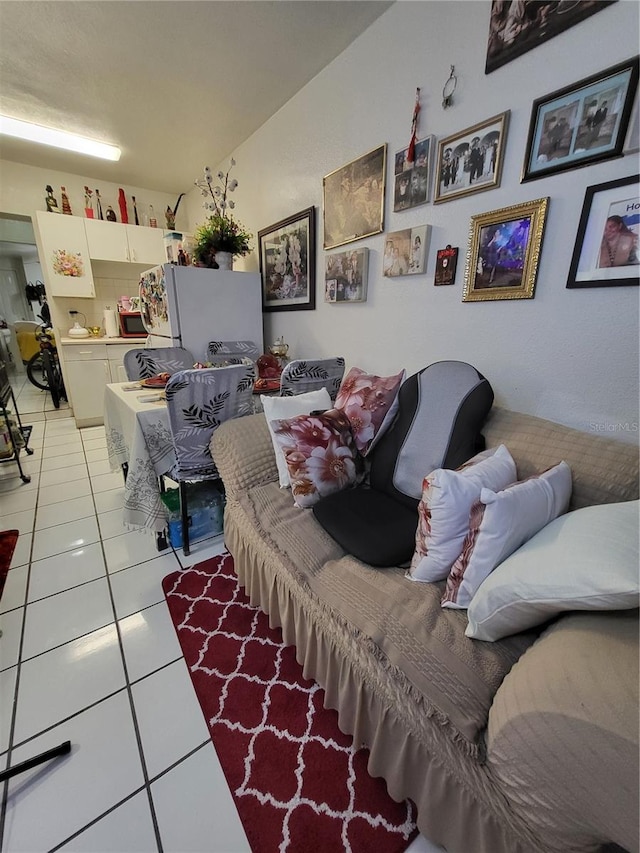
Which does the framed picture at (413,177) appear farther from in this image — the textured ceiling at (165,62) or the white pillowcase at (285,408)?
the white pillowcase at (285,408)

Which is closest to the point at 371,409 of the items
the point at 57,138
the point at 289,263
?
the point at 289,263

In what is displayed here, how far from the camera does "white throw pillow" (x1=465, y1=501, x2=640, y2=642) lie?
1.98 ft

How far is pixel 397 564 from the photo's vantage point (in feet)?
3.52

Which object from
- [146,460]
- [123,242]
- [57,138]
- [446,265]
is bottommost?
[146,460]

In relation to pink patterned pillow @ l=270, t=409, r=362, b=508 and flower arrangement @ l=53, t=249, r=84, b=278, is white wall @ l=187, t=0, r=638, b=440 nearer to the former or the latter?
pink patterned pillow @ l=270, t=409, r=362, b=508

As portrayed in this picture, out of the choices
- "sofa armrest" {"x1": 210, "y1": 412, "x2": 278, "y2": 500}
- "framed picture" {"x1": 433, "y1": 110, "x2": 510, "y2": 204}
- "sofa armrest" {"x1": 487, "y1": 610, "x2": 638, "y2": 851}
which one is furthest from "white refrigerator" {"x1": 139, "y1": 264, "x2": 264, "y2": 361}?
"sofa armrest" {"x1": 487, "y1": 610, "x2": 638, "y2": 851}

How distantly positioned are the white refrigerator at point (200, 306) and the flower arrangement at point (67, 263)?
48.7 inches

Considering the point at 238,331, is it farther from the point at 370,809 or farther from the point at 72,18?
the point at 370,809

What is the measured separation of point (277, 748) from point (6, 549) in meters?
1.72

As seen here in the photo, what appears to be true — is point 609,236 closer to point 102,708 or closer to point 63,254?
point 102,708

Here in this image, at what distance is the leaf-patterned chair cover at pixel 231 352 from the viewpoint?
262 cm

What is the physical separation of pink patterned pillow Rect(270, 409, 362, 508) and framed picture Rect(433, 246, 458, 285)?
82cm

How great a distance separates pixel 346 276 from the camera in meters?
2.04

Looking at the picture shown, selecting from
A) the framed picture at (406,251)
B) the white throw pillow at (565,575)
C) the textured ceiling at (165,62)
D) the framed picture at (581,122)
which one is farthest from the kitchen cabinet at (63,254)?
the white throw pillow at (565,575)
